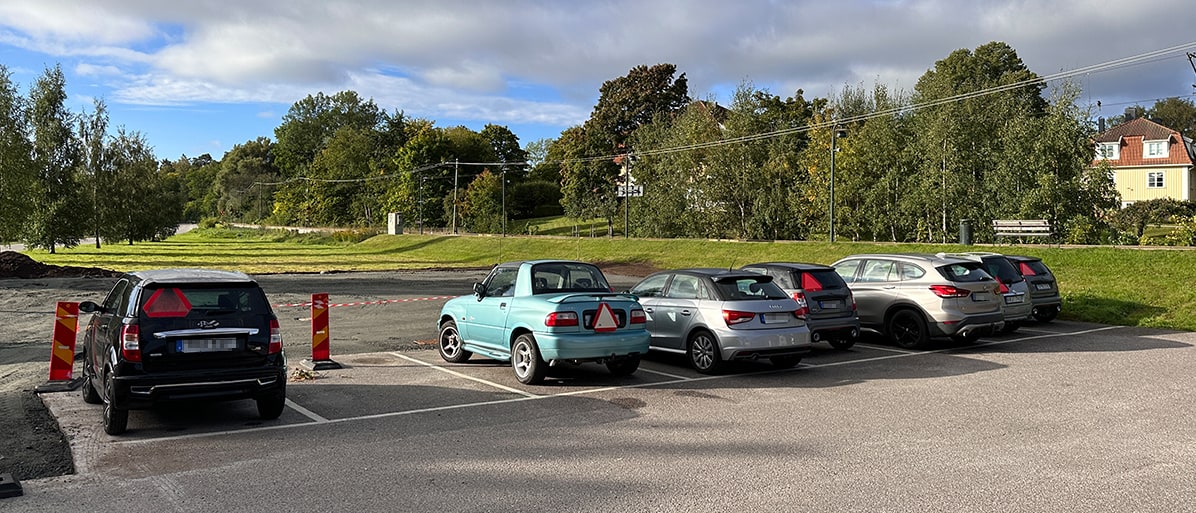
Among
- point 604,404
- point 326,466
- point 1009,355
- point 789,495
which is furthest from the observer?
point 1009,355

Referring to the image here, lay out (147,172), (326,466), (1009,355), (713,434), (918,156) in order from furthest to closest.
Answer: (147,172) → (918,156) → (1009,355) → (713,434) → (326,466)

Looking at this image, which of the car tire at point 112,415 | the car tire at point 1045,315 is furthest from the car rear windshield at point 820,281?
the car tire at point 112,415

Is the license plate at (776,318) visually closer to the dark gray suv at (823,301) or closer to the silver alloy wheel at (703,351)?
the silver alloy wheel at (703,351)

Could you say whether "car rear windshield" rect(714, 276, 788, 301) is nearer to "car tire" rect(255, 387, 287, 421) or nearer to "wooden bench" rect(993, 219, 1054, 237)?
"car tire" rect(255, 387, 287, 421)

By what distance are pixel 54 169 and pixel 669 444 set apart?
6189cm

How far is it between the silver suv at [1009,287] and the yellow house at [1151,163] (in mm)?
57451

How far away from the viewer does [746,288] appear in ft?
39.1

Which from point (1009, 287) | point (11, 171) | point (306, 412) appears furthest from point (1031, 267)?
point (11, 171)

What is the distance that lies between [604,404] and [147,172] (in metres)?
75.5

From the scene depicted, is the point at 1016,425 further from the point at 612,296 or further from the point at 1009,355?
the point at 1009,355

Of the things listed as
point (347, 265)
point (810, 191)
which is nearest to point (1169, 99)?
point (810, 191)

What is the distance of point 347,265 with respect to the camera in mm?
47938

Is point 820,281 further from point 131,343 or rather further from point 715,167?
point 715,167

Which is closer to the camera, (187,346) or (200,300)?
(187,346)
